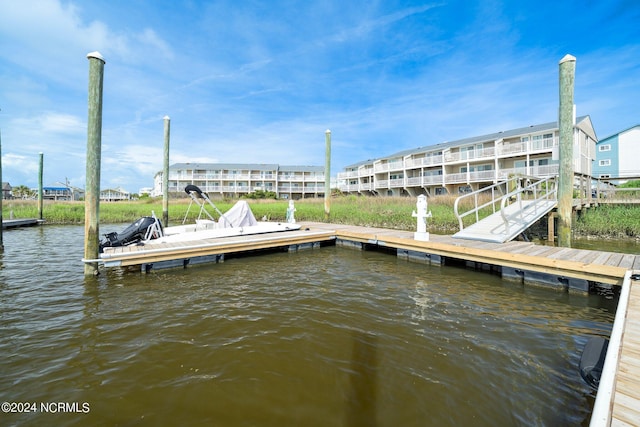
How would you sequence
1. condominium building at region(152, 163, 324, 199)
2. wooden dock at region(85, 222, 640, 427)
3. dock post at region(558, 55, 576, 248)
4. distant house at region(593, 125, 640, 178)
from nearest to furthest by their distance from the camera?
1. wooden dock at region(85, 222, 640, 427)
2. dock post at region(558, 55, 576, 248)
3. distant house at region(593, 125, 640, 178)
4. condominium building at region(152, 163, 324, 199)

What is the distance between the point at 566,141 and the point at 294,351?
859 cm

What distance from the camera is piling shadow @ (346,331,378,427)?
254 cm

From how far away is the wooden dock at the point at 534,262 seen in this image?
2045 millimetres

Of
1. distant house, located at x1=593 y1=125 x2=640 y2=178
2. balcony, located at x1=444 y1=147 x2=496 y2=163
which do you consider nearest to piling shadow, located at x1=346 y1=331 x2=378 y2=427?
balcony, located at x1=444 y1=147 x2=496 y2=163

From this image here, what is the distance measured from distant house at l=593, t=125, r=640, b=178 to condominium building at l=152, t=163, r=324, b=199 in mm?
39410

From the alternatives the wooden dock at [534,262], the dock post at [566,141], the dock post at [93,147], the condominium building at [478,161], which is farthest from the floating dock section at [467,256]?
the condominium building at [478,161]

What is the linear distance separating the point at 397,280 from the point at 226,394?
4713 mm

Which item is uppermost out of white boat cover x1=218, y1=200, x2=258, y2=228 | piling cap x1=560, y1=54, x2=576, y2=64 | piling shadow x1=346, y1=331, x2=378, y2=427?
piling cap x1=560, y1=54, x2=576, y2=64

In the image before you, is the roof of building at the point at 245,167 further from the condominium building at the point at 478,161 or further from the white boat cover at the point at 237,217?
the white boat cover at the point at 237,217

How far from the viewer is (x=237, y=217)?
9.92 metres

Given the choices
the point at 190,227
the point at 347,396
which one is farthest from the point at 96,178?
the point at 347,396

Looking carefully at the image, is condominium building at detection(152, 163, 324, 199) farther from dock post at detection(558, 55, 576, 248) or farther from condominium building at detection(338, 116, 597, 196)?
dock post at detection(558, 55, 576, 248)

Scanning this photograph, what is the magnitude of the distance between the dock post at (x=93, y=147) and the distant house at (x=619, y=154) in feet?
137

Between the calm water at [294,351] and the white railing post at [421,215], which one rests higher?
the white railing post at [421,215]
